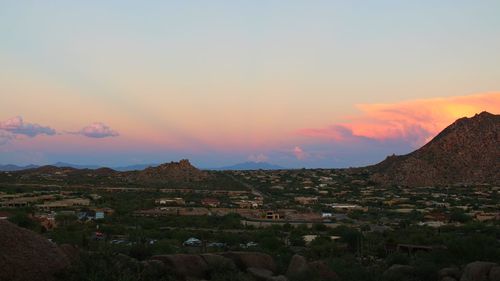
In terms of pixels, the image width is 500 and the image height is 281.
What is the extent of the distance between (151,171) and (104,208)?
339ft

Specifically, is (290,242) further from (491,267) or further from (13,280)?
(13,280)

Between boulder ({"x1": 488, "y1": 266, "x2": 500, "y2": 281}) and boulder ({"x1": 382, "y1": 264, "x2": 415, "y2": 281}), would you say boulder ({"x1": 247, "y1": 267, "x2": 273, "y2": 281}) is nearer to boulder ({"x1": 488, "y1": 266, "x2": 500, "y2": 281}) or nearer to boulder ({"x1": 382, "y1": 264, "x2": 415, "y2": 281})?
boulder ({"x1": 382, "y1": 264, "x2": 415, "y2": 281})

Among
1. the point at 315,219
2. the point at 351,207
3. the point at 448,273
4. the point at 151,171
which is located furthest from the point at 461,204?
the point at 151,171

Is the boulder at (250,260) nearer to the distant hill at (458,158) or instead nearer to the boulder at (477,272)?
the boulder at (477,272)

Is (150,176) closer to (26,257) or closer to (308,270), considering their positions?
(308,270)

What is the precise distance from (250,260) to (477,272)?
796cm

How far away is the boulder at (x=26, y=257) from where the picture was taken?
48.1 feet

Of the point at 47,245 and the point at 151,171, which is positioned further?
the point at 151,171

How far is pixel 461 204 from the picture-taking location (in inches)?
3531

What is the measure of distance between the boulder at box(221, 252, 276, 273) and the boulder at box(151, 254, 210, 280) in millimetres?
1563

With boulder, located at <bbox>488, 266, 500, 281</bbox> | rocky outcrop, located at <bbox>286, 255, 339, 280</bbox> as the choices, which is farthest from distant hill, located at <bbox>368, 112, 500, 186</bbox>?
rocky outcrop, located at <bbox>286, 255, 339, 280</bbox>

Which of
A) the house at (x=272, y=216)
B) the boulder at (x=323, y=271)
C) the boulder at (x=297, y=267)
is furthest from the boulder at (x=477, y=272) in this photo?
the house at (x=272, y=216)

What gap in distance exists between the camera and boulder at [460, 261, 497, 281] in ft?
60.4

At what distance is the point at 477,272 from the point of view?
18.6 m
